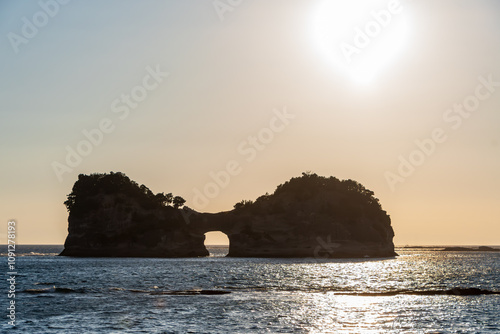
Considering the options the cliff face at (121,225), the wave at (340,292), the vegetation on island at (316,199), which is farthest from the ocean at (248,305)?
the vegetation on island at (316,199)

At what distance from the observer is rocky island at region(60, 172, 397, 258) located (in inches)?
6990

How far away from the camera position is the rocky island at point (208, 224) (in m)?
178

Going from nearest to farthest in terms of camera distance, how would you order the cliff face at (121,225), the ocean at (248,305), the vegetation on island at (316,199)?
the ocean at (248,305) → the cliff face at (121,225) → the vegetation on island at (316,199)

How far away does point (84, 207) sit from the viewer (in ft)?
589

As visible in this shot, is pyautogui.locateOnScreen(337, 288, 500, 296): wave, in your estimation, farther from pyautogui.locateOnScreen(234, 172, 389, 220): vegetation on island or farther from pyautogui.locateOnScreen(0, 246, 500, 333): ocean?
pyautogui.locateOnScreen(234, 172, 389, 220): vegetation on island

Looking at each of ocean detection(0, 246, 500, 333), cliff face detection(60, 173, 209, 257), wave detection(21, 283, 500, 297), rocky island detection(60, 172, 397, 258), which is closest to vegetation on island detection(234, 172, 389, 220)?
rocky island detection(60, 172, 397, 258)

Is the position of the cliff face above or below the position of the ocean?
above

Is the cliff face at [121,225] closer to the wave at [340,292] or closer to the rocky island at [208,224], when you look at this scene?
the rocky island at [208,224]

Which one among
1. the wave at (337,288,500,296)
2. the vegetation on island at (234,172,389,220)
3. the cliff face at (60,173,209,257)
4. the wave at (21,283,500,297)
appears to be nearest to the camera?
the wave at (21,283,500,297)

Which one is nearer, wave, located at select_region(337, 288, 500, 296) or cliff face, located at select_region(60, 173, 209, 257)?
wave, located at select_region(337, 288, 500, 296)

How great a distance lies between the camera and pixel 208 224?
604ft

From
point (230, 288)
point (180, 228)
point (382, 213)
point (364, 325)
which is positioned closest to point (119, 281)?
point (230, 288)

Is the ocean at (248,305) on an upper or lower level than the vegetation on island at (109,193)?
lower

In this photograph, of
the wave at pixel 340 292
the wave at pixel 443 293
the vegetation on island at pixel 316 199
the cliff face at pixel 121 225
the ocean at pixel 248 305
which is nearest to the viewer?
the ocean at pixel 248 305
